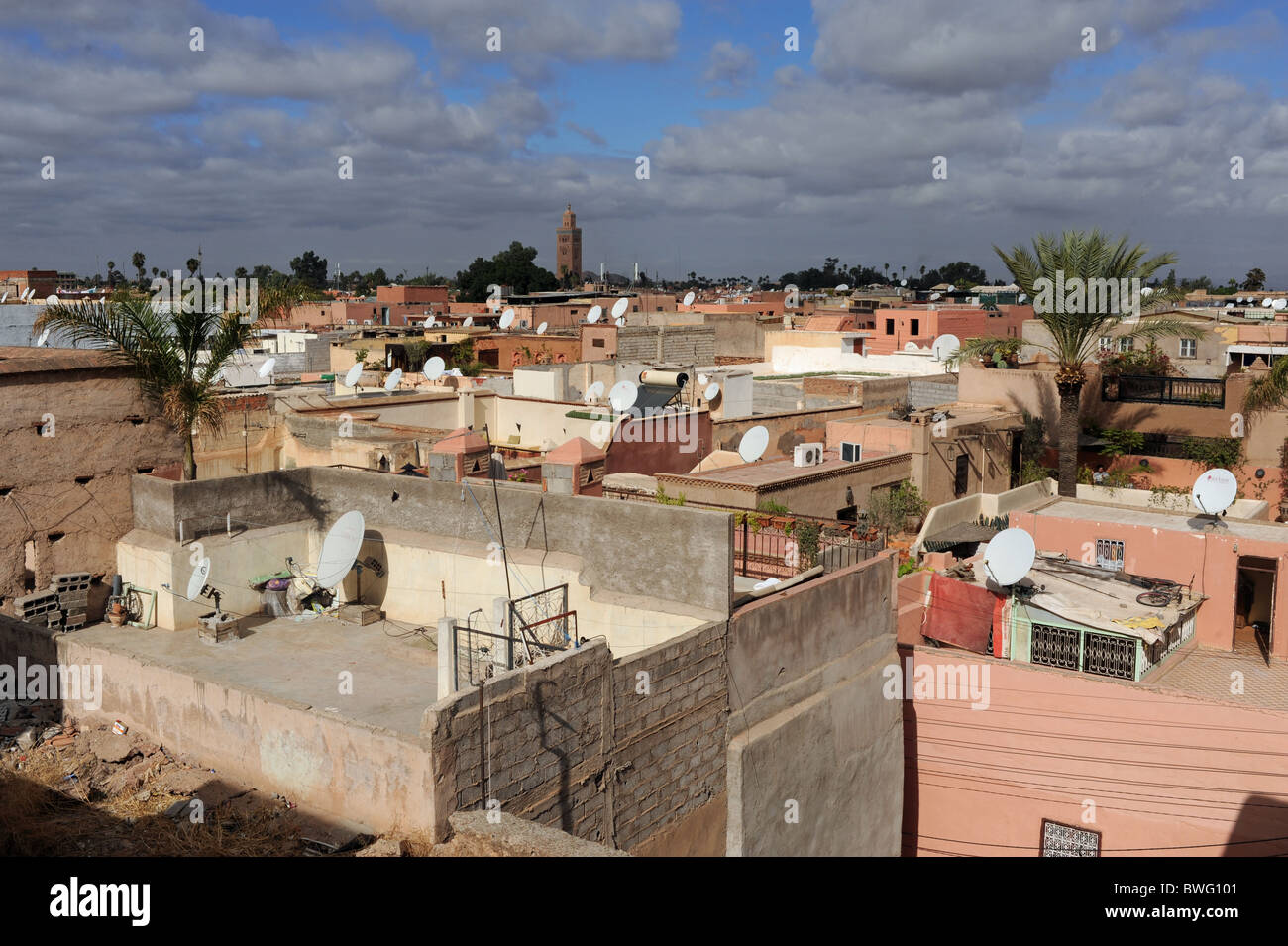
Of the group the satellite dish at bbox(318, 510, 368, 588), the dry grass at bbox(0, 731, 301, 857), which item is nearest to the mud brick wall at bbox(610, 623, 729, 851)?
the dry grass at bbox(0, 731, 301, 857)

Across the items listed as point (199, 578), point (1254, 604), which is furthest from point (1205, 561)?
point (199, 578)

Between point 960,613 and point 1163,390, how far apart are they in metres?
13.0

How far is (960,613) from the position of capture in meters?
16.9

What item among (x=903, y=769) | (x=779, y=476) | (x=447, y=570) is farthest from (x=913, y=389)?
(x=447, y=570)

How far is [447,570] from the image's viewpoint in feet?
45.0

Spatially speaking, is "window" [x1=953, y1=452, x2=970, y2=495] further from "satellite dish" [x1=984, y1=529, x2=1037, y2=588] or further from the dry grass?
the dry grass

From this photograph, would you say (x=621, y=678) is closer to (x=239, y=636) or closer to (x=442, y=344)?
(x=239, y=636)

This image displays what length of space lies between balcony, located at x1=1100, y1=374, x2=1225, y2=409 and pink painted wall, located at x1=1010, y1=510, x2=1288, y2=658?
25.6 ft

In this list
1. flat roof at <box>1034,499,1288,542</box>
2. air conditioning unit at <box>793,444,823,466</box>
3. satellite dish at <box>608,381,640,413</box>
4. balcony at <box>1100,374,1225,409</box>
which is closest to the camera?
flat roof at <box>1034,499,1288,542</box>

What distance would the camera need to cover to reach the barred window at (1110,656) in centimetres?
1568

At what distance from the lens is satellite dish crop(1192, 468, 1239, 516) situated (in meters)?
18.8

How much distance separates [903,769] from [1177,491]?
12.1 m

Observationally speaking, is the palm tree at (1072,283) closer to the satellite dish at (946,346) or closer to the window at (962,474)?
the window at (962,474)
